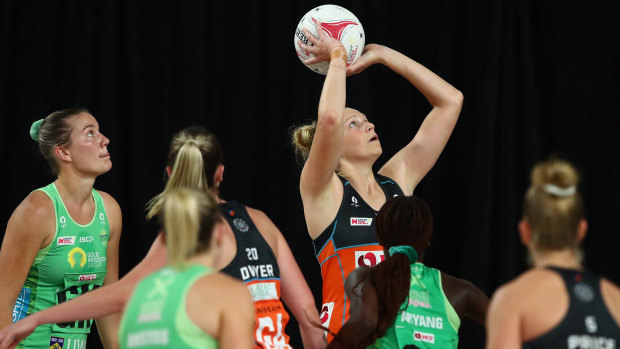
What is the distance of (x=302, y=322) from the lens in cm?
262

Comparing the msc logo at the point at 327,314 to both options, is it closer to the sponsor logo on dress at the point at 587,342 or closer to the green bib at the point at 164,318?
the green bib at the point at 164,318

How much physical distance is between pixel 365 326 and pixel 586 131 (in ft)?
8.48

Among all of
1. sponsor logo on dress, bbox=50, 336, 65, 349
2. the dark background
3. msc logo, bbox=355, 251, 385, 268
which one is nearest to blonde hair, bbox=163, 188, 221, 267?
msc logo, bbox=355, 251, 385, 268

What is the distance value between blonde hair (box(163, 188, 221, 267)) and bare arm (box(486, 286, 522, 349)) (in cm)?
71

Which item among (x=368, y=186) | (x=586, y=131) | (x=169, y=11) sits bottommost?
(x=368, y=186)

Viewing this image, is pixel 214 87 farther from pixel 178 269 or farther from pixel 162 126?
pixel 178 269

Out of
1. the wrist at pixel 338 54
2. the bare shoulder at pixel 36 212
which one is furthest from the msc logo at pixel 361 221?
the bare shoulder at pixel 36 212

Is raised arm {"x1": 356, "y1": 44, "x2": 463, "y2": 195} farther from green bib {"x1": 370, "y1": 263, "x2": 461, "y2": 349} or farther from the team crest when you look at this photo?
the team crest

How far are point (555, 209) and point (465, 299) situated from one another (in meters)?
0.57

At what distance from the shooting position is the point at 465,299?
2498 mm

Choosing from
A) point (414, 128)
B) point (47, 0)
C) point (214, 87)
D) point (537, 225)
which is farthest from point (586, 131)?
point (47, 0)

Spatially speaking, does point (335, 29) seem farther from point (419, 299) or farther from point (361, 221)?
point (419, 299)

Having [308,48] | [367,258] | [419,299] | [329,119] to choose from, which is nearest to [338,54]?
[308,48]

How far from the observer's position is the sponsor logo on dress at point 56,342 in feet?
10.9
